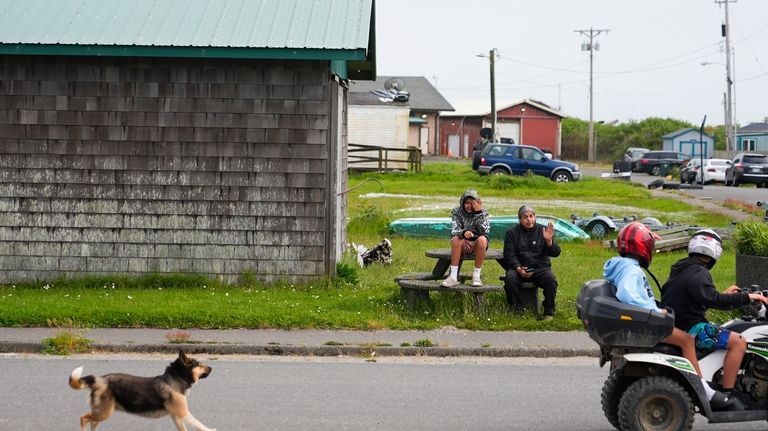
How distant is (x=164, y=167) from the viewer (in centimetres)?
1428

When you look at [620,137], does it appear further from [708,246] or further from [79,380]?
[79,380]

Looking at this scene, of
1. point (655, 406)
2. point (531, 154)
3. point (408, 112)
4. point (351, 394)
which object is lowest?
point (351, 394)

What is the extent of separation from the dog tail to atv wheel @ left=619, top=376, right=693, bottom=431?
359 cm

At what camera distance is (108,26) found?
14.3m

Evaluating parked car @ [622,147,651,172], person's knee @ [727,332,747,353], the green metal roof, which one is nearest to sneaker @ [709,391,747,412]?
person's knee @ [727,332,747,353]

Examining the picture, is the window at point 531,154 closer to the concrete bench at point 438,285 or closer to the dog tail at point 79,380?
the concrete bench at point 438,285

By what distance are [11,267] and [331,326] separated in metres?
5.00

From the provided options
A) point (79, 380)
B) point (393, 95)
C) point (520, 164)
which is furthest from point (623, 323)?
point (393, 95)

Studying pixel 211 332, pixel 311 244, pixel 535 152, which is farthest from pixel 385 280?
pixel 535 152

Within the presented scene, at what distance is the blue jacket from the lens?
7.25 metres

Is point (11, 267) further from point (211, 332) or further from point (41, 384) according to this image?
point (41, 384)

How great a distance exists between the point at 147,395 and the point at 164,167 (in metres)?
7.50

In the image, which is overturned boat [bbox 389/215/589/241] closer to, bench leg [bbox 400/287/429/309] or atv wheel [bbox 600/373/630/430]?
bench leg [bbox 400/287/429/309]

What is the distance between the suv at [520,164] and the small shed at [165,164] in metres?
31.2
